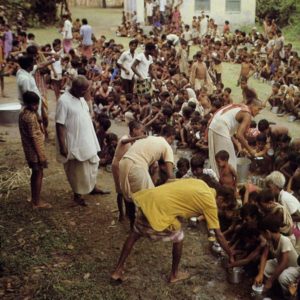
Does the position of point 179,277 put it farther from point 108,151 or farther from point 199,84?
point 199,84

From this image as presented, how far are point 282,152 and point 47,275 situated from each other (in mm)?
3863

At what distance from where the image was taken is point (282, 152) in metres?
7.29

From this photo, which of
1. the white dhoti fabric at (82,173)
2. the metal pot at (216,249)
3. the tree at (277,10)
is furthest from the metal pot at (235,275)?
the tree at (277,10)

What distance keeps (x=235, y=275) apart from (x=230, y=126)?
2.17 meters

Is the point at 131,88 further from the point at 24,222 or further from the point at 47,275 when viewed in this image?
the point at 47,275

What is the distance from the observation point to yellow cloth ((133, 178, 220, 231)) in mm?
4363

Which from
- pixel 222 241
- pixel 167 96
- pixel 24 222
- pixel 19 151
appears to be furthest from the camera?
pixel 167 96

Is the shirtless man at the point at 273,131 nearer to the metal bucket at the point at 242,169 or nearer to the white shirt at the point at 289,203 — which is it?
the metal bucket at the point at 242,169

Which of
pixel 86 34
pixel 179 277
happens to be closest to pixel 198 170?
pixel 179 277

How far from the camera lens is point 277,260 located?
4746 millimetres

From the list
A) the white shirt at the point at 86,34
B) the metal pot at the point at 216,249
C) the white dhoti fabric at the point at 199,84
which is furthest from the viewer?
the white shirt at the point at 86,34

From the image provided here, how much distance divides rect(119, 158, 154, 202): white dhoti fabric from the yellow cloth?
2.08 feet

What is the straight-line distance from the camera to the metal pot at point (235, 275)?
4859 millimetres

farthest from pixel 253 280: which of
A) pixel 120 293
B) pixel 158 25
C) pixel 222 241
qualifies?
pixel 158 25
